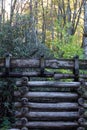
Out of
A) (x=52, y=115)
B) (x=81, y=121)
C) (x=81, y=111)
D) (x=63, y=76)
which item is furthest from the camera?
(x=63, y=76)

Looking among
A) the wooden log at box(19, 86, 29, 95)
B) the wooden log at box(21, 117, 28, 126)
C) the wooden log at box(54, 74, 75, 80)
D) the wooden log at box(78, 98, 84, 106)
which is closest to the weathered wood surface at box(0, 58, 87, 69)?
the wooden log at box(54, 74, 75, 80)

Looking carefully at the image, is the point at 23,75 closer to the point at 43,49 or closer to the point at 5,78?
the point at 5,78

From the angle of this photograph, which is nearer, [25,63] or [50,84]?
[50,84]

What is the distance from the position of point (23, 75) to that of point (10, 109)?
1.60 m

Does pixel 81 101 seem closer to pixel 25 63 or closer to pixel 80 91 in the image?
pixel 80 91

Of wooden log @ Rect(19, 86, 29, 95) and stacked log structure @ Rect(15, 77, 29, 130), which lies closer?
stacked log structure @ Rect(15, 77, 29, 130)

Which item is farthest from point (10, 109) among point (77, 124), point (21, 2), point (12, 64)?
point (21, 2)

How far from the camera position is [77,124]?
32.6ft

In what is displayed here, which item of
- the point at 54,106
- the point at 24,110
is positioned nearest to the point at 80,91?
the point at 54,106

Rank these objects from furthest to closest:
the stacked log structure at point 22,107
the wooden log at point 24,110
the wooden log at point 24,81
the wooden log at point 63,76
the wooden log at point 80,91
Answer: the wooden log at point 63,76
the wooden log at point 80,91
the wooden log at point 24,81
the wooden log at point 24,110
the stacked log structure at point 22,107

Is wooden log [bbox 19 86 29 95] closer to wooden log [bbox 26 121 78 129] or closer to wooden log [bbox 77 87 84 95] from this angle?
wooden log [bbox 26 121 78 129]

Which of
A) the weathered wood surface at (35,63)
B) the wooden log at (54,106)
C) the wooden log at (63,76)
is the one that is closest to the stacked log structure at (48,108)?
the wooden log at (54,106)

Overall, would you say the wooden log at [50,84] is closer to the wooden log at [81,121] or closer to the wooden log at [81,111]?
the wooden log at [81,111]

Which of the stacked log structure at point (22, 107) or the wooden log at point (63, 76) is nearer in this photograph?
the stacked log structure at point (22, 107)
